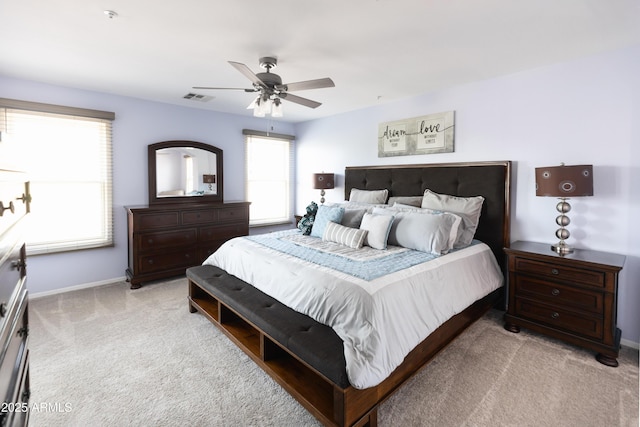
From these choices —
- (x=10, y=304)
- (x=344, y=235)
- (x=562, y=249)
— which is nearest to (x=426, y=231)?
(x=344, y=235)

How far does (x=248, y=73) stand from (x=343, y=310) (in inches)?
72.2

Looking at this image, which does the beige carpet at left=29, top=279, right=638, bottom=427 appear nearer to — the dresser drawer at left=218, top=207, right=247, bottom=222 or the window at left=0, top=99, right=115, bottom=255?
the window at left=0, top=99, right=115, bottom=255

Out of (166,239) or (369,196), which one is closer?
(166,239)

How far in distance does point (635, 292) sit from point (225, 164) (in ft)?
16.4

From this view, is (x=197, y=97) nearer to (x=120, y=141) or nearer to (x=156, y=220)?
(x=120, y=141)

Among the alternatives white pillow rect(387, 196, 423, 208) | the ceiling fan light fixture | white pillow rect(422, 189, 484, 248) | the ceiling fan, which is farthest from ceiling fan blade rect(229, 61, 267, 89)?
white pillow rect(422, 189, 484, 248)

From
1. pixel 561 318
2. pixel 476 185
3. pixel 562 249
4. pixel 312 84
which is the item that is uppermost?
pixel 312 84

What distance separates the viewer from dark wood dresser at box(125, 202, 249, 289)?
385 cm

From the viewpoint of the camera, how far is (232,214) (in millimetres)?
4672

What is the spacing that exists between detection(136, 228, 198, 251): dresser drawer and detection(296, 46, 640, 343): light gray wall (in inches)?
127

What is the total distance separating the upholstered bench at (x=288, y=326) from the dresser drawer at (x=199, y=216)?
1730 millimetres

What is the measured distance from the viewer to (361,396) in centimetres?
162

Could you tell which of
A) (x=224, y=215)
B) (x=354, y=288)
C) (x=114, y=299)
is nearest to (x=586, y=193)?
(x=354, y=288)

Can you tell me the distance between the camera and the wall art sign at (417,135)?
12.1ft
